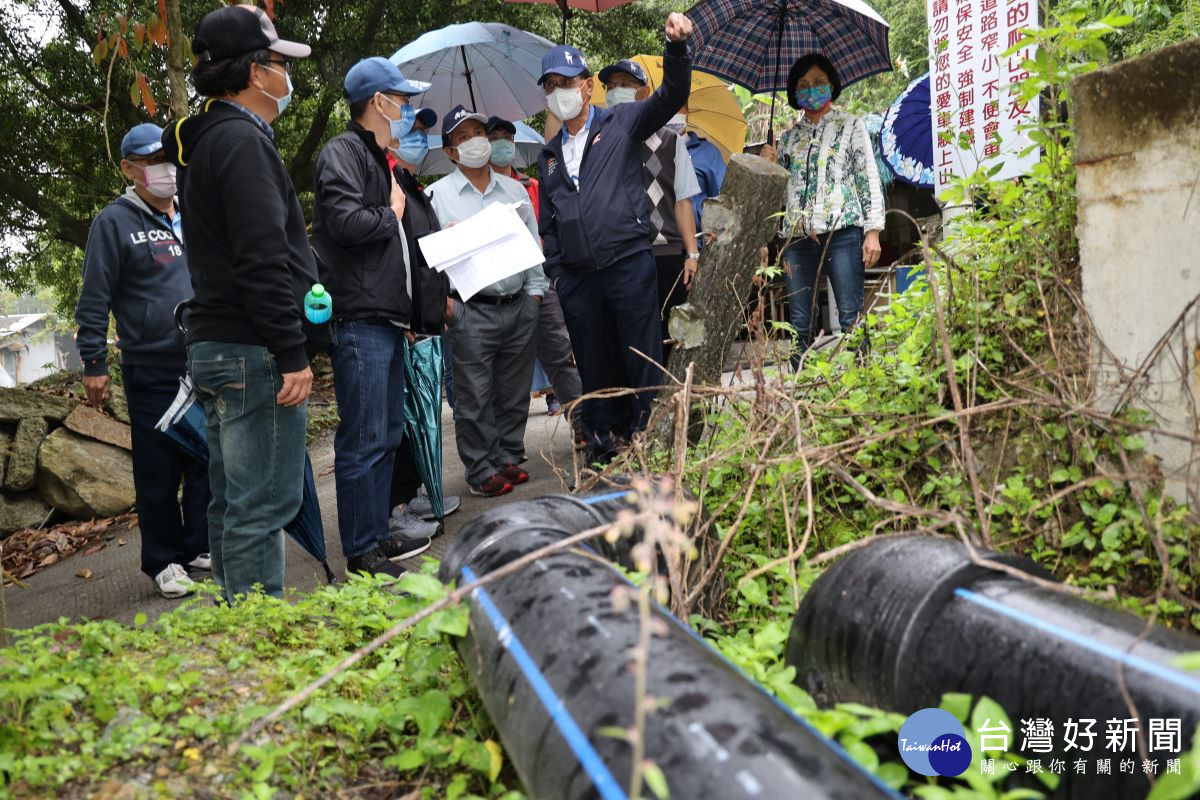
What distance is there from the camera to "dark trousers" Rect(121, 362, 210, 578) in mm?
4535

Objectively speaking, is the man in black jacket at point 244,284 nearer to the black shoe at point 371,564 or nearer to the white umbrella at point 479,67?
the black shoe at point 371,564

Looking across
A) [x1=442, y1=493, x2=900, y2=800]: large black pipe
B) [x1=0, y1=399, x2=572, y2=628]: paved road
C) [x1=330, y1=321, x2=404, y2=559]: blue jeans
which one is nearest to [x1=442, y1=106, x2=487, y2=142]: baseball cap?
[x1=330, y1=321, x2=404, y2=559]: blue jeans

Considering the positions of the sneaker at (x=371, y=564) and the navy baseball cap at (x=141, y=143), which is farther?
the navy baseball cap at (x=141, y=143)

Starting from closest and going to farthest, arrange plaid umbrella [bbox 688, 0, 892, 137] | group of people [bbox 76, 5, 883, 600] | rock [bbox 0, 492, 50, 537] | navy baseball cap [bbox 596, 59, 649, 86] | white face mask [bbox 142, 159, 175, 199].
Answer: group of people [bbox 76, 5, 883, 600] → white face mask [bbox 142, 159, 175, 199] → navy baseball cap [bbox 596, 59, 649, 86] → plaid umbrella [bbox 688, 0, 892, 137] → rock [bbox 0, 492, 50, 537]

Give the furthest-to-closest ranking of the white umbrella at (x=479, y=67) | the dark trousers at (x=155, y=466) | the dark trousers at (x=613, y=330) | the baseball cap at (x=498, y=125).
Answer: the white umbrella at (x=479, y=67) < the baseball cap at (x=498, y=125) < the dark trousers at (x=613, y=330) < the dark trousers at (x=155, y=466)

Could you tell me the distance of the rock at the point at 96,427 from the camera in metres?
7.70

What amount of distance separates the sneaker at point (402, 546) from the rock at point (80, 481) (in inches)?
155

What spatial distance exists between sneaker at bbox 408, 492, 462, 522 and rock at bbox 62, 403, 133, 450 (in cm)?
387

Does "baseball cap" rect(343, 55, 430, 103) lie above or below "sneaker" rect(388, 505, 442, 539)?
above

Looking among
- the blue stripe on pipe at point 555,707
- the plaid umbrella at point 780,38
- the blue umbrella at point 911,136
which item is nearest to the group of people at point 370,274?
the plaid umbrella at point 780,38

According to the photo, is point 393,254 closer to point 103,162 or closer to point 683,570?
point 683,570

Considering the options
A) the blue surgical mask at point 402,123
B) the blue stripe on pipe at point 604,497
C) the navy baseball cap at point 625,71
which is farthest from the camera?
the navy baseball cap at point 625,71

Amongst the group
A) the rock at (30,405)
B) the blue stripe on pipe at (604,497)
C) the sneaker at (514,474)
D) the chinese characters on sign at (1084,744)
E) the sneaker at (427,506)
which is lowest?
the sneaker at (427,506)

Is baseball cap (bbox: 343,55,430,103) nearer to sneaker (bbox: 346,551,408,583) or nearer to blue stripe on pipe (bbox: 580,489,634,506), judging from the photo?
sneaker (bbox: 346,551,408,583)
